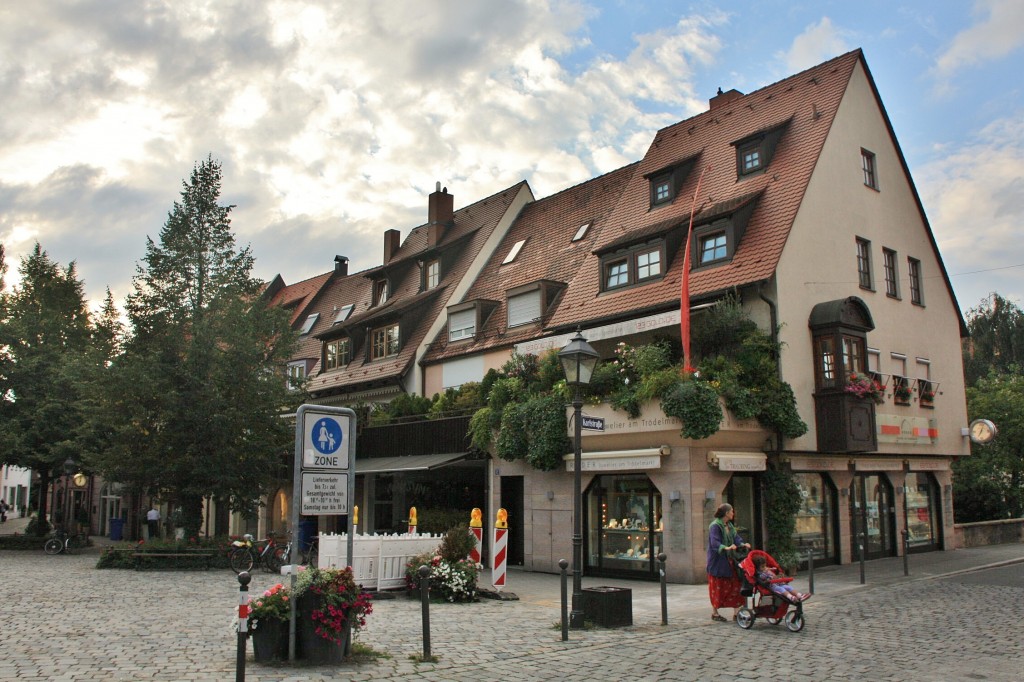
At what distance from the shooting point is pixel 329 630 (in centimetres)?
952

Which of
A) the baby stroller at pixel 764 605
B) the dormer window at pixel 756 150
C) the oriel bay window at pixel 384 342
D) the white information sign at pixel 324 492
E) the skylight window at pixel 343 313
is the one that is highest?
the dormer window at pixel 756 150

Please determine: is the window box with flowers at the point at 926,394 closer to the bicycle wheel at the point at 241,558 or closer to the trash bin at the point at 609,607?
the trash bin at the point at 609,607

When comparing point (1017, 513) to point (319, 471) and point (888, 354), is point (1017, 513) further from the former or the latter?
point (319, 471)

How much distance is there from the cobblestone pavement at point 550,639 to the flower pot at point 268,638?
0.18m

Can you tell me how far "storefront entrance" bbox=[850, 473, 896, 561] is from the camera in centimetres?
2233

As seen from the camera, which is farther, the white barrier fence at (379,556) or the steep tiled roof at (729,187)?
the steep tiled roof at (729,187)

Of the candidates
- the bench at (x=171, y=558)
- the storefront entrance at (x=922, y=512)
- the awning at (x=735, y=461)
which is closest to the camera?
the awning at (x=735, y=461)

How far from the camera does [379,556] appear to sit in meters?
16.4

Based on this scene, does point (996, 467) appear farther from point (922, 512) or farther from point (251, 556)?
point (251, 556)

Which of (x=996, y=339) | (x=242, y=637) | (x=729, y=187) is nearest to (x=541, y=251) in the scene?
(x=729, y=187)

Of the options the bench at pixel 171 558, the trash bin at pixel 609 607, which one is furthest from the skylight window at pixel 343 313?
the trash bin at pixel 609 607

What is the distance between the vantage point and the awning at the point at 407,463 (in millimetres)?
23625

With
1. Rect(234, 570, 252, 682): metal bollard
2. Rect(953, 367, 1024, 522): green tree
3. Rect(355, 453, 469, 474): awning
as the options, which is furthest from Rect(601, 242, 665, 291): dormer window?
Rect(953, 367, 1024, 522): green tree

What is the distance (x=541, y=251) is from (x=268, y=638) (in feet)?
72.8
